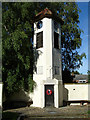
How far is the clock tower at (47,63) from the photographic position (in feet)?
49.0

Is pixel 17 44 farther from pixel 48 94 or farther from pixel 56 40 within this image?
pixel 48 94

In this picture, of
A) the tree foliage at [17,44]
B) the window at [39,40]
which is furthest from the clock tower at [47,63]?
the tree foliage at [17,44]

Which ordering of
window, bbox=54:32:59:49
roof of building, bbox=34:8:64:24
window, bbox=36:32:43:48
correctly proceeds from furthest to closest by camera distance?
window, bbox=54:32:59:49 < window, bbox=36:32:43:48 < roof of building, bbox=34:8:64:24

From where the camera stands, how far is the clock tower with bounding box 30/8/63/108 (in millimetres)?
14938

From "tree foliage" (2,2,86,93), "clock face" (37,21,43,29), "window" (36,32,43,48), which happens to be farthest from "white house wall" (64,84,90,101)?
"clock face" (37,21,43,29)

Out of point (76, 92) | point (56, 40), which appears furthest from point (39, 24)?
point (76, 92)

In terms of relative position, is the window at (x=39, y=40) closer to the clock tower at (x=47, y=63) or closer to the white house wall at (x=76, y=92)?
the clock tower at (x=47, y=63)

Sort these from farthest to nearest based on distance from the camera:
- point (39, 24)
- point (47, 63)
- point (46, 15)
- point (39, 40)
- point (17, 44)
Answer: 1. point (39, 24)
2. point (39, 40)
3. point (46, 15)
4. point (47, 63)
5. point (17, 44)

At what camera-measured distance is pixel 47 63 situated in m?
15.5

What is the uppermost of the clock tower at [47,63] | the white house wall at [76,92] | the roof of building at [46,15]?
the roof of building at [46,15]

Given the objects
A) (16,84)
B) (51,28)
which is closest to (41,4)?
(51,28)

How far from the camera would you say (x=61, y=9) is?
76.3ft

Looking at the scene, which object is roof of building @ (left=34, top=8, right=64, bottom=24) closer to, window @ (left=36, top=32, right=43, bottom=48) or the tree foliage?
the tree foliage

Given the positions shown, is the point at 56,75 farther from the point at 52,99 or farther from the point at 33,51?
the point at 33,51
